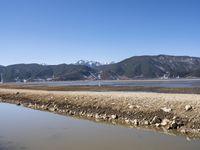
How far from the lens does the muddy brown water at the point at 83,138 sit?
1866cm

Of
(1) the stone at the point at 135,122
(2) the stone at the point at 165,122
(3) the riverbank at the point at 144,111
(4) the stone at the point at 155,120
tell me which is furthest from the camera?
(1) the stone at the point at 135,122

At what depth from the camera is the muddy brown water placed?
18656 millimetres

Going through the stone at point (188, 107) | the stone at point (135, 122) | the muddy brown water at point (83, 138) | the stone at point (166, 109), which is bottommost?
the muddy brown water at point (83, 138)

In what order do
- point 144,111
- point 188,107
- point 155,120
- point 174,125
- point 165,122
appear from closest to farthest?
point 174,125 < point 165,122 < point 155,120 < point 188,107 < point 144,111

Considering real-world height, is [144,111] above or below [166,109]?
below

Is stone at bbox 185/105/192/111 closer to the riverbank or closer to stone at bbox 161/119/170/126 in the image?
the riverbank

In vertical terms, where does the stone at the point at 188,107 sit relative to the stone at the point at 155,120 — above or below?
above

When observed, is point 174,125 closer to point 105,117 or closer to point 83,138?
point 83,138

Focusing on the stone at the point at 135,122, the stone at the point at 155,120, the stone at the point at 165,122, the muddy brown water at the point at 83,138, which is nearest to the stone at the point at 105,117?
the muddy brown water at the point at 83,138

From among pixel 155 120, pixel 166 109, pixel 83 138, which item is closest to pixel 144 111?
pixel 166 109

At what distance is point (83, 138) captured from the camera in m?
21.4

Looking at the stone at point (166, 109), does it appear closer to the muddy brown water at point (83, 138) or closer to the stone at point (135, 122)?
the stone at point (135, 122)

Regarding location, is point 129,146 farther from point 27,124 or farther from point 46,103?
point 46,103

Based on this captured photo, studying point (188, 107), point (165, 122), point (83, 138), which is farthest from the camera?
point (188, 107)
